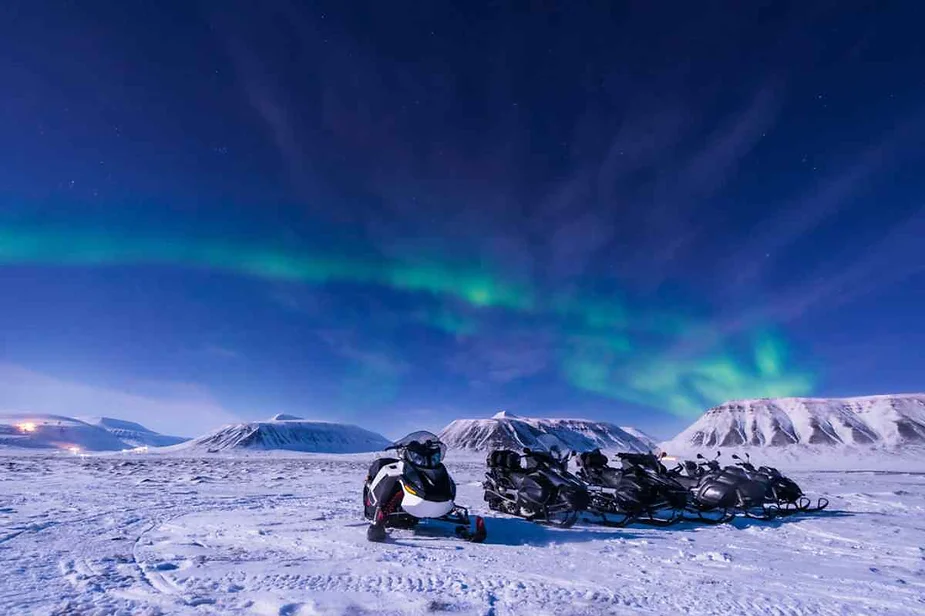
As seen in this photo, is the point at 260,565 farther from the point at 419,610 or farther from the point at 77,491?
the point at 77,491

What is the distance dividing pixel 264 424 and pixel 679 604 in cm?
19116

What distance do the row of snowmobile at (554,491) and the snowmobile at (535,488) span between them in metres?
0.02

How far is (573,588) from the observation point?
6242 millimetres

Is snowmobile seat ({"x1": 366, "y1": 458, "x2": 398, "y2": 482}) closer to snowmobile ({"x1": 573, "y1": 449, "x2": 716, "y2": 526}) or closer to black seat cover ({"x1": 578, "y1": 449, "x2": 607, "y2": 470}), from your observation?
snowmobile ({"x1": 573, "y1": 449, "x2": 716, "y2": 526})

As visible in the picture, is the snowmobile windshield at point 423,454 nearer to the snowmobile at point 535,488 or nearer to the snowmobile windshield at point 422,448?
the snowmobile windshield at point 422,448

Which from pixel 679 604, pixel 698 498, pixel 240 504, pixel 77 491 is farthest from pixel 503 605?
pixel 77 491

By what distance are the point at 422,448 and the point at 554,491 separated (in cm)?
390

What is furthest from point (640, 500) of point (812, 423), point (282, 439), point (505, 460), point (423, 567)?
point (812, 423)

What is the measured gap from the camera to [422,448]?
10086mm

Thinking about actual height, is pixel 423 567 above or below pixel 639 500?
below

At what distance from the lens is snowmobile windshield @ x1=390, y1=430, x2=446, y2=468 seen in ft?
32.7

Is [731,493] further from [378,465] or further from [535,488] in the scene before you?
[378,465]

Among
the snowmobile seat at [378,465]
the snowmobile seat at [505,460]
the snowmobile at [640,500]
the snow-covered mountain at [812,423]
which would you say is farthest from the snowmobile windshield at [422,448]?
the snow-covered mountain at [812,423]

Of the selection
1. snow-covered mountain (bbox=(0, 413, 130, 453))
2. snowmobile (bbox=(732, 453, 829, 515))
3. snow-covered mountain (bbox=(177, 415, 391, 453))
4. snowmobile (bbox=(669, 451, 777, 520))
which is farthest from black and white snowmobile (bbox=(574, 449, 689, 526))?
snow-covered mountain (bbox=(0, 413, 130, 453))
